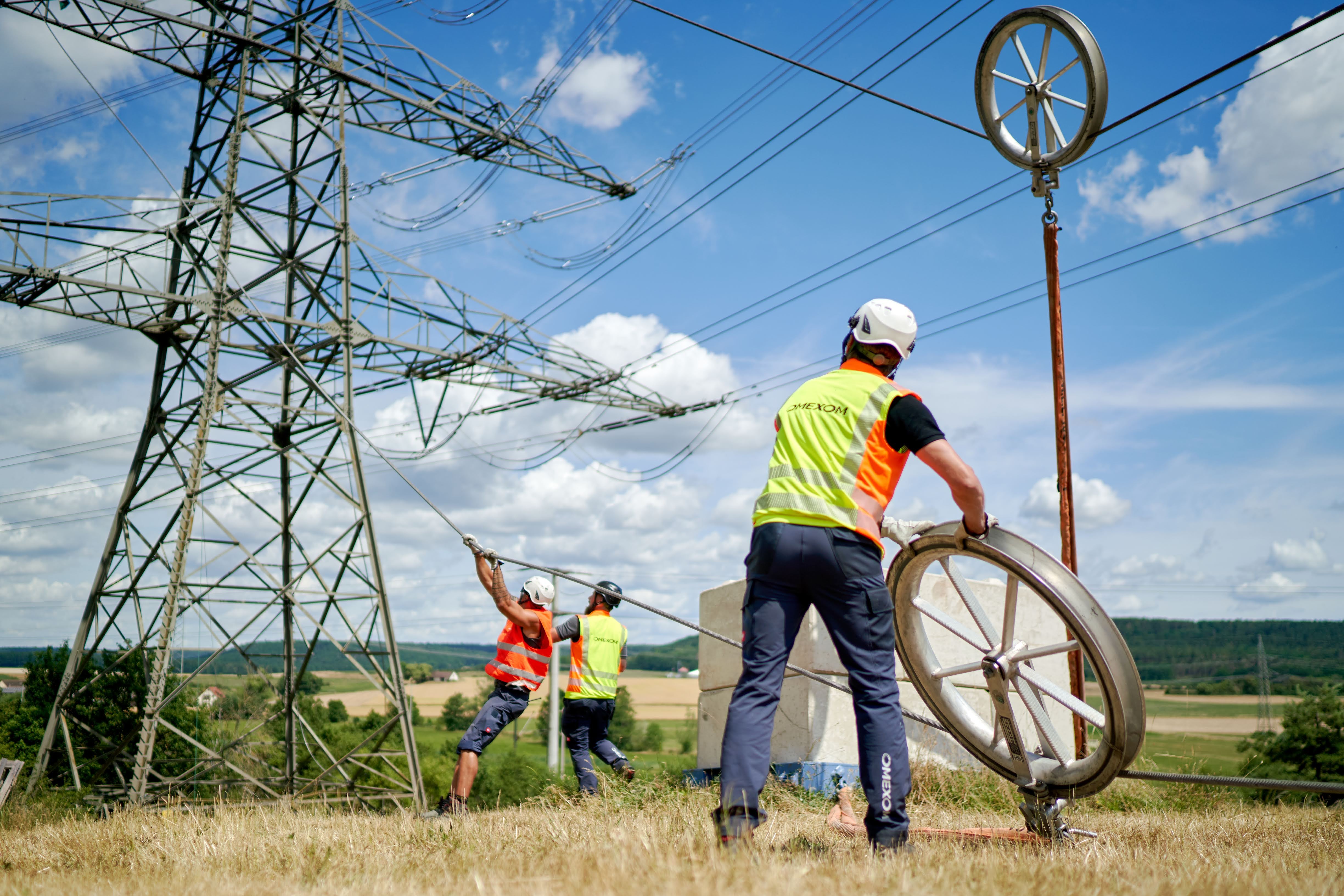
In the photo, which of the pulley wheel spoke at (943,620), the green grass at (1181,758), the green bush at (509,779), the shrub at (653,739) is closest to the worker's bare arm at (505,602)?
the pulley wheel spoke at (943,620)

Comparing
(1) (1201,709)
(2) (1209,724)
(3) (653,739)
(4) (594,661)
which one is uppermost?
(4) (594,661)

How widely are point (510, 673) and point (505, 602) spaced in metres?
1.17

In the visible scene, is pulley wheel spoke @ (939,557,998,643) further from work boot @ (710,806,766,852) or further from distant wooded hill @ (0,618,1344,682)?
distant wooded hill @ (0,618,1344,682)

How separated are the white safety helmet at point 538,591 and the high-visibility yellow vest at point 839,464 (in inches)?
196

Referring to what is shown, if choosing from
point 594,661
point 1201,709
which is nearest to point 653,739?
point 1201,709

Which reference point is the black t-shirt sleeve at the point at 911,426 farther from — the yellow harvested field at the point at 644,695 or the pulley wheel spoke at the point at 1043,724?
the yellow harvested field at the point at 644,695

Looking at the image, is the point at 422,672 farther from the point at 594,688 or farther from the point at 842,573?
the point at 842,573

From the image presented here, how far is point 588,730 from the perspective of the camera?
8.81 meters

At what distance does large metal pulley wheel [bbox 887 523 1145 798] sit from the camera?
3943mm

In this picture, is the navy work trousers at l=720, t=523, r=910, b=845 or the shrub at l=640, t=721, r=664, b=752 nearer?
the navy work trousers at l=720, t=523, r=910, b=845

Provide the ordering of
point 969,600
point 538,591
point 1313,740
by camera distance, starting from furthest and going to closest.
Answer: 1. point 1313,740
2. point 538,591
3. point 969,600

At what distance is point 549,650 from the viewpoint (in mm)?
8055

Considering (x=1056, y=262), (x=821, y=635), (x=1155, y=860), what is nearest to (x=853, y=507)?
(x=1155, y=860)

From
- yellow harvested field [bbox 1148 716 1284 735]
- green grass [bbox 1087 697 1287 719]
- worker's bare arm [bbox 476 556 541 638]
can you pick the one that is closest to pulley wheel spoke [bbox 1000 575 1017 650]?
worker's bare arm [bbox 476 556 541 638]
